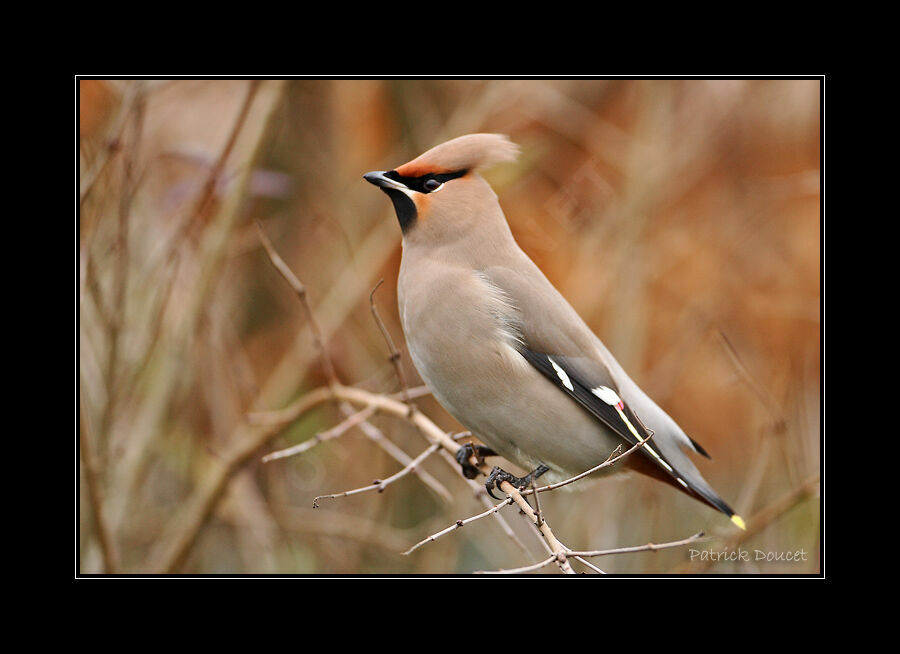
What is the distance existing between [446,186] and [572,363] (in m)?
0.74

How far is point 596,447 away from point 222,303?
2.19 m

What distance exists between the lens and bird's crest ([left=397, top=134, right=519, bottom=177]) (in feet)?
10.5

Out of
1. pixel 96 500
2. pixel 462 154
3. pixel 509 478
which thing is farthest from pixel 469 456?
pixel 96 500

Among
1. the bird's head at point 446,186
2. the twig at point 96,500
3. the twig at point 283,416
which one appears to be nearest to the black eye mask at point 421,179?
the bird's head at point 446,186

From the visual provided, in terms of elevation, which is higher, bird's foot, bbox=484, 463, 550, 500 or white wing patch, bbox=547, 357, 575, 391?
white wing patch, bbox=547, 357, 575, 391

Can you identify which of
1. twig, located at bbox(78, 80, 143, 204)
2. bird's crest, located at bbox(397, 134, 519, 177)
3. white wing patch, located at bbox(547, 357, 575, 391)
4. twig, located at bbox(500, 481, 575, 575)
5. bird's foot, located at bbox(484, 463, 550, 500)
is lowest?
twig, located at bbox(500, 481, 575, 575)

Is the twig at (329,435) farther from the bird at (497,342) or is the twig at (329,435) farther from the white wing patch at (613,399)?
the white wing patch at (613,399)

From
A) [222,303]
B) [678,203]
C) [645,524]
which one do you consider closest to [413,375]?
[222,303]

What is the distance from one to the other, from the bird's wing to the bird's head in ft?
0.69

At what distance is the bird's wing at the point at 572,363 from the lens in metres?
3.26

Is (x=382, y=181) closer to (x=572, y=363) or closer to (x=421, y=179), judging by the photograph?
(x=421, y=179)

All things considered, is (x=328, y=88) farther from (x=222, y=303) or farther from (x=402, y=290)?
(x=402, y=290)

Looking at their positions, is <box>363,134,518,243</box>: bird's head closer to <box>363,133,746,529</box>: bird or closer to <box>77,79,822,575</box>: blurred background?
<box>363,133,746,529</box>: bird

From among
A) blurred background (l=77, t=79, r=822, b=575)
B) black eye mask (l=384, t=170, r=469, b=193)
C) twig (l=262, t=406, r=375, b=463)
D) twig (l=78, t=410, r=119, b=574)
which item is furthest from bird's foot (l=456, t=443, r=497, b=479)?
twig (l=78, t=410, r=119, b=574)
